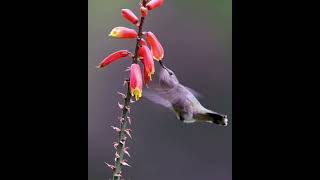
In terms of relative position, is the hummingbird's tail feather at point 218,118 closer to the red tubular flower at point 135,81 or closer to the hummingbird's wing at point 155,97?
the hummingbird's wing at point 155,97

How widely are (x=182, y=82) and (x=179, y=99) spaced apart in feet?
1.18

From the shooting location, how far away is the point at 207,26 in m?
3.31

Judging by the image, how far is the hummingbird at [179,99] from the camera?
2.28m

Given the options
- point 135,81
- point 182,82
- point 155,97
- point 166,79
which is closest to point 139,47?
point 135,81

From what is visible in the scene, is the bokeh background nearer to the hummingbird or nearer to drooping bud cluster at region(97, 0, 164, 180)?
the hummingbird

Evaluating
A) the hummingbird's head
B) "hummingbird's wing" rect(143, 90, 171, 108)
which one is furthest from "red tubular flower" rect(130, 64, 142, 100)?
the hummingbird's head

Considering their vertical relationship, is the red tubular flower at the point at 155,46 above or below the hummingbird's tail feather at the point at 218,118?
above

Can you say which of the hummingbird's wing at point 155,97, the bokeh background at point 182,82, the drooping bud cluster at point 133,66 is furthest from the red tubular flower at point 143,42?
the bokeh background at point 182,82

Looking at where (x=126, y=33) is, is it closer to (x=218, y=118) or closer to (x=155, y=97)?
(x=155, y=97)

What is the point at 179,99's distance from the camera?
2.48 meters

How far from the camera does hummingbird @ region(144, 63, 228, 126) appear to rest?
228cm

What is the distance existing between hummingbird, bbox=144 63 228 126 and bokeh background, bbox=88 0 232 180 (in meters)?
0.23

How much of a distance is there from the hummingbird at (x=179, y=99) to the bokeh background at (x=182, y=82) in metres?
0.23

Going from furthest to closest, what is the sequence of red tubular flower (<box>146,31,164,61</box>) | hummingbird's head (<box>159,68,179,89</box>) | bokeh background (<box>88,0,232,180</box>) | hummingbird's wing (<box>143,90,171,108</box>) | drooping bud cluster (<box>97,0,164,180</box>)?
bokeh background (<box>88,0,232,180</box>) → hummingbird's head (<box>159,68,179,89</box>) → hummingbird's wing (<box>143,90,171,108</box>) → red tubular flower (<box>146,31,164,61</box>) → drooping bud cluster (<box>97,0,164,180</box>)
